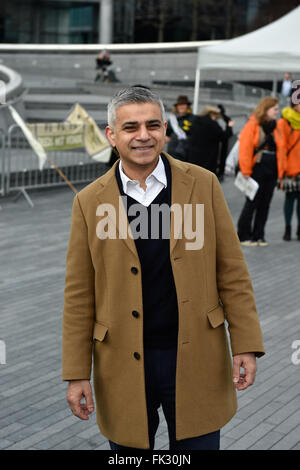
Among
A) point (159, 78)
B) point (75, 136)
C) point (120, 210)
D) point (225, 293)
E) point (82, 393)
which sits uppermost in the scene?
point (120, 210)

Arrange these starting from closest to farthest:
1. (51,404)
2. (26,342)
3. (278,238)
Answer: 1. (51,404)
2. (26,342)
3. (278,238)

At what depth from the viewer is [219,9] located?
48469 mm

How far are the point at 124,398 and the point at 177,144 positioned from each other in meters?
10.2

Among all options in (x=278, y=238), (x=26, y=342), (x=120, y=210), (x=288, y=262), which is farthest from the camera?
(x=278, y=238)

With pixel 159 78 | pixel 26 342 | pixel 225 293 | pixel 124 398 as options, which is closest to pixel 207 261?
pixel 225 293

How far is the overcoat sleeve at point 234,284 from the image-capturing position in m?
2.81

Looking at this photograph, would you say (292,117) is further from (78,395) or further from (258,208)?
(78,395)

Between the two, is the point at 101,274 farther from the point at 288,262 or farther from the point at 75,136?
the point at 75,136

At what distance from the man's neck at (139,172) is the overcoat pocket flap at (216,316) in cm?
52

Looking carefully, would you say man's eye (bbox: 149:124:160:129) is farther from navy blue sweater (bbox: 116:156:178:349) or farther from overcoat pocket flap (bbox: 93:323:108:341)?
overcoat pocket flap (bbox: 93:323:108:341)

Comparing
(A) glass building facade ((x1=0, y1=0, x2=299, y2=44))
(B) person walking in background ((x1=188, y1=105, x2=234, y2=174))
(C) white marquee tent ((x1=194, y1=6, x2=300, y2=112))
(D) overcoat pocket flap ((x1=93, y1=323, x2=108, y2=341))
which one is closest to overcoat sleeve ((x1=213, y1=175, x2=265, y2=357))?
(D) overcoat pocket flap ((x1=93, y1=323, x2=108, y2=341))

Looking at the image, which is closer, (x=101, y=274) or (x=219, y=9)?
(x=101, y=274)

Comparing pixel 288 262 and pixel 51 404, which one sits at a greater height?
pixel 51 404

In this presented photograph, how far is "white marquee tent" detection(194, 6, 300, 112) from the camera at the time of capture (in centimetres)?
1188
